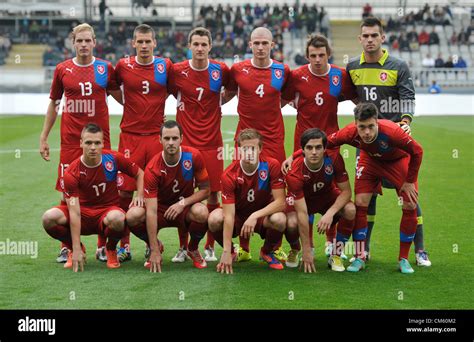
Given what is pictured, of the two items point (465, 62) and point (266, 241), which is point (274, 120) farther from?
point (465, 62)

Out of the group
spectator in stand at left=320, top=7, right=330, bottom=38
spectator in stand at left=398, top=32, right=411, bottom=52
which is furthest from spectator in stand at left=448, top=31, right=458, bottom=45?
spectator in stand at left=320, top=7, right=330, bottom=38

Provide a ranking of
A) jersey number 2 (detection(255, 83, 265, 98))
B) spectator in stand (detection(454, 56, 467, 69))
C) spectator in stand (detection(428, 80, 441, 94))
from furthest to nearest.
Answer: spectator in stand (detection(454, 56, 467, 69)), spectator in stand (detection(428, 80, 441, 94)), jersey number 2 (detection(255, 83, 265, 98))

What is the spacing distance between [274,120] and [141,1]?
2837 centimetres

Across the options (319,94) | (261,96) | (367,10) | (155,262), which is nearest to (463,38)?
(367,10)

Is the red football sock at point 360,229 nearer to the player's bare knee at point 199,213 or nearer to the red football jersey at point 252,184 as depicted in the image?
the red football jersey at point 252,184

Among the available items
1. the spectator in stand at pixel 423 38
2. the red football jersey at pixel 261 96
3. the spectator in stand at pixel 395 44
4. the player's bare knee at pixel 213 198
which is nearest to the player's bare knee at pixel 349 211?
the red football jersey at pixel 261 96

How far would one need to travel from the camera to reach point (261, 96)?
7.54m

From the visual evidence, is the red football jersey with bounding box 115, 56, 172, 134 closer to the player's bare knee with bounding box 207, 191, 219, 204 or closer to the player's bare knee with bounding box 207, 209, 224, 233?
the player's bare knee with bounding box 207, 191, 219, 204

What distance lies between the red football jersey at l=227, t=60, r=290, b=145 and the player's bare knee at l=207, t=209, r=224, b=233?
1.00 meters

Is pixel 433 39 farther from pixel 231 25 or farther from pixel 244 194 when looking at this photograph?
pixel 244 194

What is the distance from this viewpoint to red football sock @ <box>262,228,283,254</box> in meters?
7.02

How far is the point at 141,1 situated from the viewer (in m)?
34.8

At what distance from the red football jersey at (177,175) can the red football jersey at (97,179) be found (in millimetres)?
258
